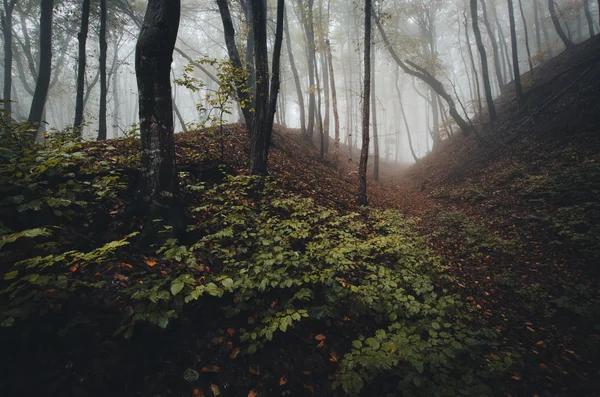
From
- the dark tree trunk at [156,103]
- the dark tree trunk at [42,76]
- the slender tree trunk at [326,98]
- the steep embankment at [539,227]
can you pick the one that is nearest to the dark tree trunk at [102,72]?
the dark tree trunk at [42,76]

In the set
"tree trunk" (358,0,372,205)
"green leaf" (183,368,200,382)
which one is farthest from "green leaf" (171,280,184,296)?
"tree trunk" (358,0,372,205)

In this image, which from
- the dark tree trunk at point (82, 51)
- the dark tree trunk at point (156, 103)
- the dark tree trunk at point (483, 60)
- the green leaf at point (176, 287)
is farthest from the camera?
the dark tree trunk at point (483, 60)

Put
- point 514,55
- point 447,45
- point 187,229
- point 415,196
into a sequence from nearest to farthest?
1. point 187,229
2. point 415,196
3. point 514,55
4. point 447,45

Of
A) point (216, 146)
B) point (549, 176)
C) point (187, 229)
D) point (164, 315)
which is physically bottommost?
point (164, 315)

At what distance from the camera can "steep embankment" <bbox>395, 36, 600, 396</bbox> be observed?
3596 mm

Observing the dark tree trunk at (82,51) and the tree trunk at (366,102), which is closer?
the dark tree trunk at (82,51)

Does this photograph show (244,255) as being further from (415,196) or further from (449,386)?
(415,196)

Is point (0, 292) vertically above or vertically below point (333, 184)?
below

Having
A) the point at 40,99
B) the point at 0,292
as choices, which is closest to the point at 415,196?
the point at 0,292

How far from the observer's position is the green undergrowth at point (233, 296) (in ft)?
8.29

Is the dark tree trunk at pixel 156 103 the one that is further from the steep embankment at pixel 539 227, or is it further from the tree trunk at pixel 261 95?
the steep embankment at pixel 539 227

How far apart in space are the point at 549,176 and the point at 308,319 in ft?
32.0

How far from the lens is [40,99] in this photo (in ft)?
32.6

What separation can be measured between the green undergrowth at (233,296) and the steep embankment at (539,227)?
854 mm
